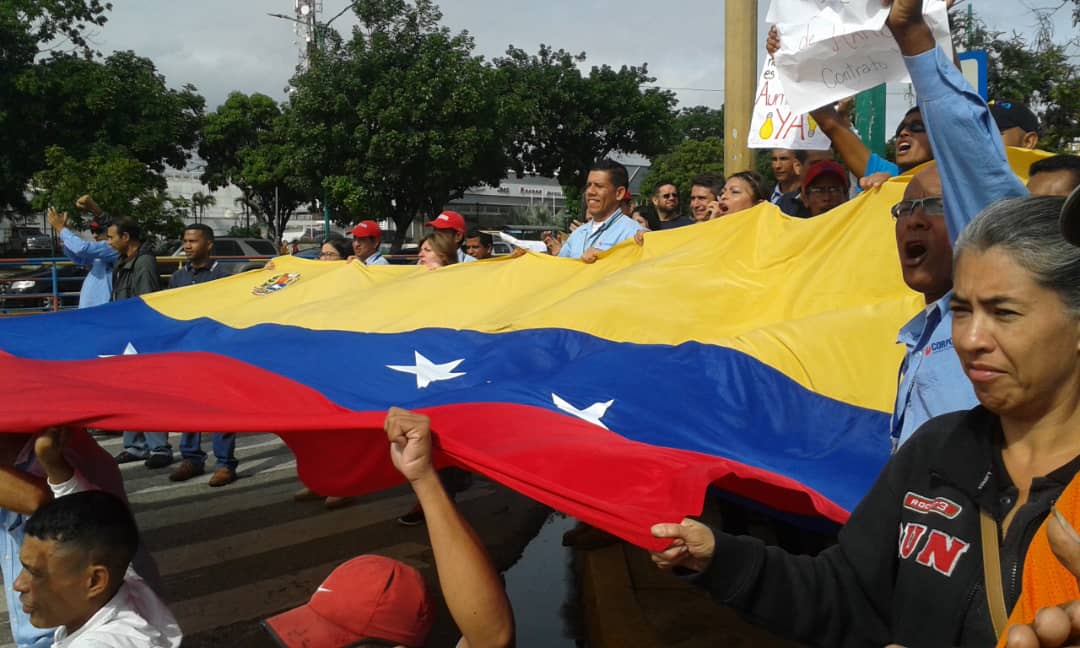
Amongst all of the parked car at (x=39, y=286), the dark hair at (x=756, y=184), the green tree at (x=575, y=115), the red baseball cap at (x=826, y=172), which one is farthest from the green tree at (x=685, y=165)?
the red baseball cap at (x=826, y=172)

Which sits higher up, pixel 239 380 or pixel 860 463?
pixel 239 380

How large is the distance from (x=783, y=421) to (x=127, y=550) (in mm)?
2030

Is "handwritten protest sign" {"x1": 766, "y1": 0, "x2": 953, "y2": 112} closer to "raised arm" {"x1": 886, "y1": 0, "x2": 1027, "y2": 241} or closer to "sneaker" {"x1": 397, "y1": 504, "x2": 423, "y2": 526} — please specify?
"raised arm" {"x1": 886, "y1": 0, "x2": 1027, "y2": 241}

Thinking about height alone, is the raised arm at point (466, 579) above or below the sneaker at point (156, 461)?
above

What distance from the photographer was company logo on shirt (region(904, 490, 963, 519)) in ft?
4.79

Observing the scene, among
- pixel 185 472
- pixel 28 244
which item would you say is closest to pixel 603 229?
pixel 185 472

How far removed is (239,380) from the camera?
3.31 metres

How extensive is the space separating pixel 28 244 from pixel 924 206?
40703mm

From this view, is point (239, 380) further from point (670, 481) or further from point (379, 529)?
point (379, 529)

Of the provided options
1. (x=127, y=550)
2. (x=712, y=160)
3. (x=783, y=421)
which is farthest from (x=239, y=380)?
(x=712, y=160)

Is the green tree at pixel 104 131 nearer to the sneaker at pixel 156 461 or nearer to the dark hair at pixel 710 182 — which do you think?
the sneaker at pixel 156 461

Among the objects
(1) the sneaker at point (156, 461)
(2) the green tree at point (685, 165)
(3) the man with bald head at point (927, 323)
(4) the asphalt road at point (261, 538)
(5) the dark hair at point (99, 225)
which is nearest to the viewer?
(3) the man with bald head at point (927, 323)

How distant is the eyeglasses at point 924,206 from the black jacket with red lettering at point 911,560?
74 cm

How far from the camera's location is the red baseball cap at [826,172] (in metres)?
5.00
